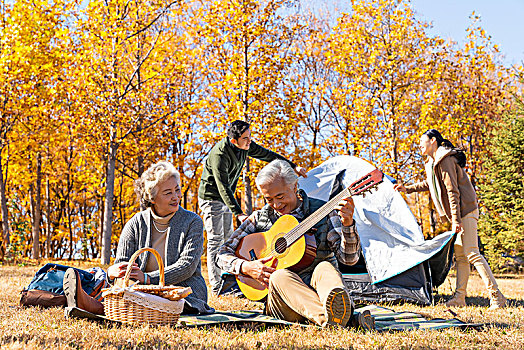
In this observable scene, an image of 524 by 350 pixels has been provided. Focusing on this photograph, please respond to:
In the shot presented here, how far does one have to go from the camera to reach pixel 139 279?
9.93ft

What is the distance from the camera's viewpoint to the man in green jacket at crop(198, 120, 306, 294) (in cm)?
496

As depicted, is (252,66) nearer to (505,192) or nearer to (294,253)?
(505,192)

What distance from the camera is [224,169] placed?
502 centimetres

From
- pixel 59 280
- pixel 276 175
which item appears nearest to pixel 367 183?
pixel 276 175

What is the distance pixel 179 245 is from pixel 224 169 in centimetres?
183

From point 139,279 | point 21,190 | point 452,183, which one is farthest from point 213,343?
point 21,190

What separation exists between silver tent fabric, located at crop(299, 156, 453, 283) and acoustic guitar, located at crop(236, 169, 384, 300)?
2442 millimetres

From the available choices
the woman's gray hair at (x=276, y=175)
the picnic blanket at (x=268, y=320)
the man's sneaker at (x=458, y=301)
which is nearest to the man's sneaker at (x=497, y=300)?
the man's sneaker at (x=458, y=301)

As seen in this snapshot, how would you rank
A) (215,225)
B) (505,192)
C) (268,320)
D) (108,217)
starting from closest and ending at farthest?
(268,320) < (215,225) < (108,217) < (505,192)

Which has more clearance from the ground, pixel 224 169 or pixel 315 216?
pixel 224 169

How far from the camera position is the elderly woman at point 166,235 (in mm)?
3230

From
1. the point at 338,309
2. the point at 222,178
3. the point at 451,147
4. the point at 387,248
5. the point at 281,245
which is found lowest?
the point at 338,309

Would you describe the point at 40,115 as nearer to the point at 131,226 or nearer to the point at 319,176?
the point at 319,176

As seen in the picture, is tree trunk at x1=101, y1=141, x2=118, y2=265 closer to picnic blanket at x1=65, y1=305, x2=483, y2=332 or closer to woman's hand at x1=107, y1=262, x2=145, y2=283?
picnic blanket at x1=65, y1=305, x2=483, y2=332
